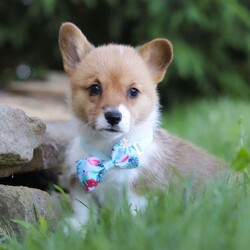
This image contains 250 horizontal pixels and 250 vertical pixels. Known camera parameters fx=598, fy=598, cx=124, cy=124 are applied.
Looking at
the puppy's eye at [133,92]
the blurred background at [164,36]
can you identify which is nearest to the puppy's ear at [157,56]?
the puppy's eye at [133,92]

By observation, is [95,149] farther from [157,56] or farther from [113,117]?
[157,56]

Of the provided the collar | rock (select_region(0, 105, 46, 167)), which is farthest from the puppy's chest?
rock (select_region(0, 105, 46, 167))

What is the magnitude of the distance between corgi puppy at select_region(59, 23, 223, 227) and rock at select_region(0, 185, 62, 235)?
240 mm

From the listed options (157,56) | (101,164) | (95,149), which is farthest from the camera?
(157,56)

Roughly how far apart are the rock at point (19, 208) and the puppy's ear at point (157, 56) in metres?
1.23

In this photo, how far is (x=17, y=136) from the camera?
3912 millimetres

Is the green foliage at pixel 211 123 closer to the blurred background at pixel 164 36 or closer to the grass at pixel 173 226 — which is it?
the blurred background at pixel 164 36

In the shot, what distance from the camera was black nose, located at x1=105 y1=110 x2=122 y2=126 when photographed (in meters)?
3.71

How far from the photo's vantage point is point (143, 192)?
3885 mm

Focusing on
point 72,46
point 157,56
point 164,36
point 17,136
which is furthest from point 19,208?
point 164,36

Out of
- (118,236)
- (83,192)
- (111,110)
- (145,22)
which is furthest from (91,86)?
(145,22)

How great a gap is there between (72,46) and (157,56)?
63 centimetres

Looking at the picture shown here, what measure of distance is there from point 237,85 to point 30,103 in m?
4.56

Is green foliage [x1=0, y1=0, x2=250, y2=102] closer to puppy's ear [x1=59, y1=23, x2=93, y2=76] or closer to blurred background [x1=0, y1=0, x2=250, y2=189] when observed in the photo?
blurred background [x1=0, y1=0, x2=250, y2=189]
